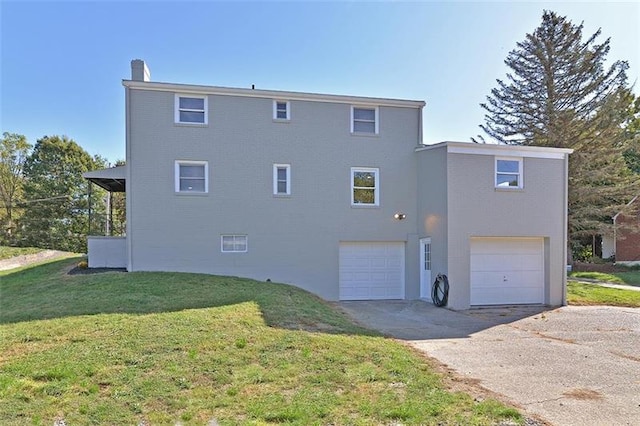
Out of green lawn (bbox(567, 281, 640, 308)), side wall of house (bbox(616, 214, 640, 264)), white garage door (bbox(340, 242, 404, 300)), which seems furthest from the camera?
side wall of house (bbox(616, 214, 640, 264))

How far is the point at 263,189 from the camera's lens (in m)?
14.3

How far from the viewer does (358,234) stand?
48.5 ft

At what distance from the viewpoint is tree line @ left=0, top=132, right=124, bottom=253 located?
32.6 m

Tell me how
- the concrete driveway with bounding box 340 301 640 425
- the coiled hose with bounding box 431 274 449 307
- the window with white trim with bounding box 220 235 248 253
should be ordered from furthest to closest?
1. the window with white trim with bounding box 220 235 248 253
2. the coiled hose with bounding box 431 274 449 307
3. the concrete driveway with bounding box 340 301 640 425

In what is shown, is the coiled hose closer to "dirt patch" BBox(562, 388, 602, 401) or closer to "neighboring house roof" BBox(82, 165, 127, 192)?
"dirt patch" BBox(562, 388, 602, 401)

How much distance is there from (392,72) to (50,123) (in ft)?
100

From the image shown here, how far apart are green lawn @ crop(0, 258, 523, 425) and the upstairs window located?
7930mm

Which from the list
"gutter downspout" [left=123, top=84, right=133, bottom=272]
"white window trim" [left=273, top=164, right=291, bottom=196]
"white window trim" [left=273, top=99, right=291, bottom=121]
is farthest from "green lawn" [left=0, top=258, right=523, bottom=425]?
"white window trim" [left=273, top=99, right=291, bottom=121]

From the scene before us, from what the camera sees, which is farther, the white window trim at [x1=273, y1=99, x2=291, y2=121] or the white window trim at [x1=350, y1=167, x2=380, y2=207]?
the white window trim at [x1=350, y1=167, x2=380, y2=207]

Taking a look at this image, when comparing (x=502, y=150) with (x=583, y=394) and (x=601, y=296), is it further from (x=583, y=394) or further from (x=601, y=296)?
(x=583, y=394)

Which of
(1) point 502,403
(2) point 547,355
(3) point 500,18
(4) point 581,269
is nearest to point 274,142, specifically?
(3) point 500,18

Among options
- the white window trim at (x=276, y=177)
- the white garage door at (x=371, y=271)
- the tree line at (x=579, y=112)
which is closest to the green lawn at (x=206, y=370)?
the white garage door at (x=371, y=271)

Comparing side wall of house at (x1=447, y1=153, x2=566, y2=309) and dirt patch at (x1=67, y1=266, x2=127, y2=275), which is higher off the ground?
side wall of house at (x1=447, y1=153, x2=566, y2=309)

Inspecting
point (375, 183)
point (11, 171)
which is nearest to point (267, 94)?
point (375, 183)
